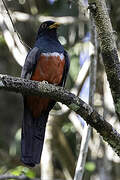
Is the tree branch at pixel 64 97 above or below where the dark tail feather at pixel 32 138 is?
above

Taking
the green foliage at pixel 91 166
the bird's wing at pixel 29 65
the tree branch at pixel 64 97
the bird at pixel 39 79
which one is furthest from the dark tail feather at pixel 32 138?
the green foliage at pixel 91 166

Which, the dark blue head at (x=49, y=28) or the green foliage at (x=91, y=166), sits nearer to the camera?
the dark blue head at (x=49, y=28)

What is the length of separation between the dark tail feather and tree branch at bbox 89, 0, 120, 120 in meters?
1.08

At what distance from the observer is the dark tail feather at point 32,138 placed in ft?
13.6

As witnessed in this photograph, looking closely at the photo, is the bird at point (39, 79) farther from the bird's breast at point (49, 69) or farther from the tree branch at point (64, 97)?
the tree branch at point (64, 97)

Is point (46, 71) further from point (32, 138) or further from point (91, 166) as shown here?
point (91, 166)

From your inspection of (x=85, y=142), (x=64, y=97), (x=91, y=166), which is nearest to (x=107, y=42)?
(x=64, y=97)

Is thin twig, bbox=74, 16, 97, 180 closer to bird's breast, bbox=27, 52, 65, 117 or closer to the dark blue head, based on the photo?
bird's breast, bbox=27, 52, 65, 117

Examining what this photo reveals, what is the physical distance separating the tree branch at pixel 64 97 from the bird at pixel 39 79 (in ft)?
3.41

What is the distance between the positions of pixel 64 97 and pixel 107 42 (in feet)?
1.69

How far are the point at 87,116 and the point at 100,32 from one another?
613mm

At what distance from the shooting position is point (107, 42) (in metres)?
3.33

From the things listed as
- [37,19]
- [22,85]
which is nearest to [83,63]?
[37,19]

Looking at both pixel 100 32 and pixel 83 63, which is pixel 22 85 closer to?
pixel 100 32
